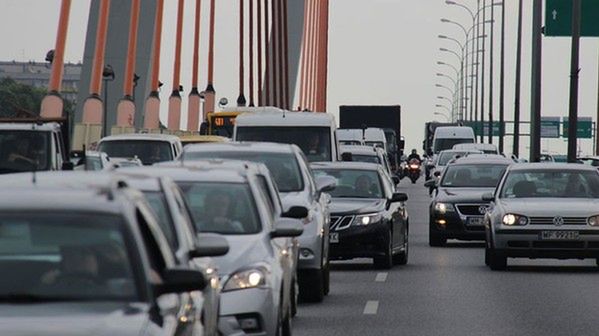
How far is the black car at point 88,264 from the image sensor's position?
951 cm

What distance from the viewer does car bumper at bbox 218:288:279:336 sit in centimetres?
1488

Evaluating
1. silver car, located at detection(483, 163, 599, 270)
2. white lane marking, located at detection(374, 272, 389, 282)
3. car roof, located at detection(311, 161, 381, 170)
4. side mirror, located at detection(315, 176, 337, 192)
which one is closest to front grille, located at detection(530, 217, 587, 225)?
silver car, located at detection(483, 163, 599, 270)

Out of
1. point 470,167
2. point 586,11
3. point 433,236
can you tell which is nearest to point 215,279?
point 433,236

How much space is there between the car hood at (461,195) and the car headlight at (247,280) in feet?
63.9

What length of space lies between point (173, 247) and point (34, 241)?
2.03 m

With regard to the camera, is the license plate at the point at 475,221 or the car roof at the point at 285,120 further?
the car roof at the point at 285,120

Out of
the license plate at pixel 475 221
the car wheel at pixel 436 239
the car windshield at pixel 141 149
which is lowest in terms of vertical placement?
the car wheel at pixel 436 239

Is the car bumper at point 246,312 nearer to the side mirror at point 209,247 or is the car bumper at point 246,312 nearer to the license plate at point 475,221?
the side mirror at point 209,247

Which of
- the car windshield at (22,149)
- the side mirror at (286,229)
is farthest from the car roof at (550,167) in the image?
the side mirror at (286,229)

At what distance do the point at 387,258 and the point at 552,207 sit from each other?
7.25 feet

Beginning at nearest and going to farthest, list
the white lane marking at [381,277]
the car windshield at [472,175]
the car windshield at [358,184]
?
the white lane marking at [381,277], the car windshield at [358,184], the car windshield at [472,175]

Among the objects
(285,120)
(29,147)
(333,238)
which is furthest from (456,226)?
(29,147)

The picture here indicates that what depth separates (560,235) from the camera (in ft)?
89.0

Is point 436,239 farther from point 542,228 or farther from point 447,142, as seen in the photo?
point 447,142
